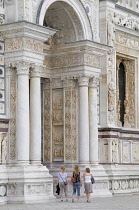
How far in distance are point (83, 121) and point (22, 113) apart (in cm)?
400

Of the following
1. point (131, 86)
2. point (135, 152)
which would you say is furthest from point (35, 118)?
point (131, 86)

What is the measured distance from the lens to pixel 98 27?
28062 millimetres

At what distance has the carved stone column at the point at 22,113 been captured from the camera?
Answer: 23.5m

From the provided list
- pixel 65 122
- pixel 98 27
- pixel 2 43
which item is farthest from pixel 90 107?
pixel 2 43

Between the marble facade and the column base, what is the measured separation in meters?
0.04

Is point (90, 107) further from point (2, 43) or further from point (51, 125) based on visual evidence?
point (2, 43)

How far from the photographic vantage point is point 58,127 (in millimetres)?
27672

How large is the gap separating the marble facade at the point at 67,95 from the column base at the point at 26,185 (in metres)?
0.04

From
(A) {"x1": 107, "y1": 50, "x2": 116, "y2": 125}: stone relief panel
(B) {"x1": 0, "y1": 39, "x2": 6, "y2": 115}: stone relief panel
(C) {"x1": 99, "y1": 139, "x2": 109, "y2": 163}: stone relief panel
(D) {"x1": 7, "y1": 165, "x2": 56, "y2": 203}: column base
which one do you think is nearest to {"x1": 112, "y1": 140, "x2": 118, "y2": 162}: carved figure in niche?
(C) {"x1": 99, "y1": 139, "x2": 109, "y2": 163}: stone relief panel

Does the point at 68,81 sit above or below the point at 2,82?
above

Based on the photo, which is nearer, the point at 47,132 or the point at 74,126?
the point at 74,126

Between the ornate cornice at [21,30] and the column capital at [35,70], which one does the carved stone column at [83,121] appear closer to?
the column capital at [35,70]

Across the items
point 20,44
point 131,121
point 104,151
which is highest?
point 20,44

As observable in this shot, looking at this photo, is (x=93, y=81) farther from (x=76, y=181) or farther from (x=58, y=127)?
(x=76, y=181)
